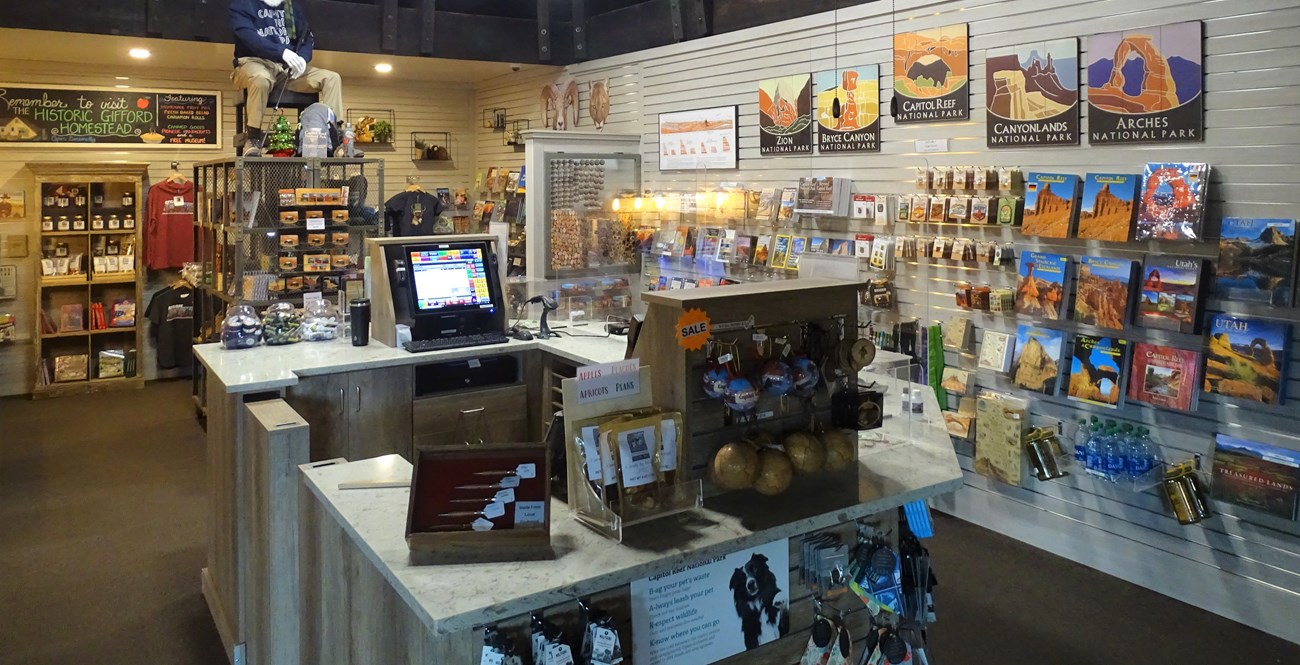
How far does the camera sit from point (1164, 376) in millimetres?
4258

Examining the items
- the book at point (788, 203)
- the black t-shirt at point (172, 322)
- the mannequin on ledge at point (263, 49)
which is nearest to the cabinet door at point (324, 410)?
the mannequin on ledge at point (263, 49)

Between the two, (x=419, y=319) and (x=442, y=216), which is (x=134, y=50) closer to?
(x=442, y=216)

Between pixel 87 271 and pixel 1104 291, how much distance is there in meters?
8.59

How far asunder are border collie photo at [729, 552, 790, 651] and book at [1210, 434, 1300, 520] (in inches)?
108

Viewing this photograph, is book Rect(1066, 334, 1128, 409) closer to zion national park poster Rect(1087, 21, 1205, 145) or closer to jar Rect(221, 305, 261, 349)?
zion national park poster Rect(1087, 21, 1205, 145)

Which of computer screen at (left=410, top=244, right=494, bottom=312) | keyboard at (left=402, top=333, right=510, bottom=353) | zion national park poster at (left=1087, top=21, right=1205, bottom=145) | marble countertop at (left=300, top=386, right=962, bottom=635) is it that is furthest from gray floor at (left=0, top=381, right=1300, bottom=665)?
zion national park poster at (left=1087, top=21, right=1205, bottom=145)

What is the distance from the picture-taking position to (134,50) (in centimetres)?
786

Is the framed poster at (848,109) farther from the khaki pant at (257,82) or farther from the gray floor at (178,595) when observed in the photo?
the khaki pant at (257,82)

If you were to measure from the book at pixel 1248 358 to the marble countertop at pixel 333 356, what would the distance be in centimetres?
266

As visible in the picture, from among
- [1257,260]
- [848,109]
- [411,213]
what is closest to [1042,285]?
[1257,260]

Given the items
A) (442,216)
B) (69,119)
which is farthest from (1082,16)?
(69,119)

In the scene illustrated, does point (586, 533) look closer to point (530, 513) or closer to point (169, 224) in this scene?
point (530, 513)

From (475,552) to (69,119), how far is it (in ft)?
28.6

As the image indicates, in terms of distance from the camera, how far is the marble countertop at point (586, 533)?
5.90 feet
